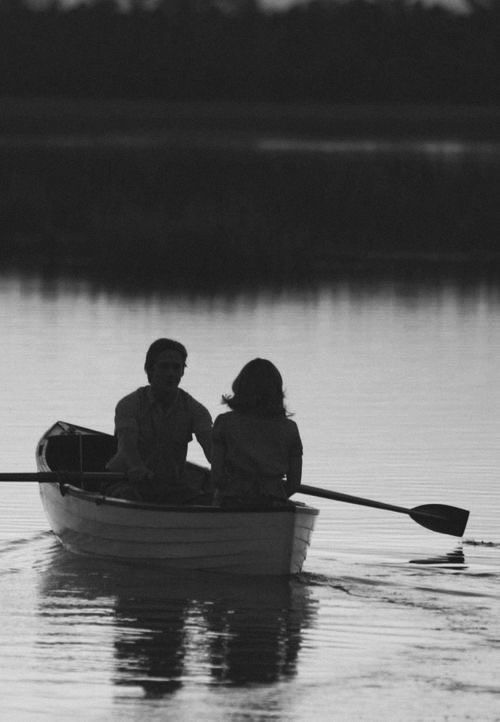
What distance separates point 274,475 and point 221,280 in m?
19.3

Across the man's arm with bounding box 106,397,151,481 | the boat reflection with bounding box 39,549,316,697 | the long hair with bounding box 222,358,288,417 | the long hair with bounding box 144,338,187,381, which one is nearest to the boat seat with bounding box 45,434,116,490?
the boat reflection with bounding box 39,549,316,697

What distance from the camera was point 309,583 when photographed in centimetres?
1067

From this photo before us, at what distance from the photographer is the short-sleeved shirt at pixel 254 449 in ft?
34.5

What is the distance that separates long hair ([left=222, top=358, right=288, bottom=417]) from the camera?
10.3m

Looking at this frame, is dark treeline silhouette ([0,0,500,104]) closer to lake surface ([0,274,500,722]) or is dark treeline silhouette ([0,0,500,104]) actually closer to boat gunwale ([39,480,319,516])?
lake surface ([0,274,500,722])

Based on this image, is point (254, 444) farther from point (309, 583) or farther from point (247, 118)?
point (247, 118)

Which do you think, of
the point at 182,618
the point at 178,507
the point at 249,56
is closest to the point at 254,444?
the point at 178,507

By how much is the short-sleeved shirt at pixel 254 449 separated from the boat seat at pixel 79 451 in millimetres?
2623

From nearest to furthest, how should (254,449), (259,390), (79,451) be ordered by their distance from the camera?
(259,390), (254,449), (79,451)

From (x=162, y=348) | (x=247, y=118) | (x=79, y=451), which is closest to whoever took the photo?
(x=162, y=348)

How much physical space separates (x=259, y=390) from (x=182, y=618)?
1164 mm

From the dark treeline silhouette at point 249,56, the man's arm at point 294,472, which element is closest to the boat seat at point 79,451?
the man's arm at point 294,472

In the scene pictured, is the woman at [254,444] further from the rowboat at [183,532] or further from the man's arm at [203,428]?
the man's arm at [203,428]

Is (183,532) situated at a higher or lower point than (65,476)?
lower
